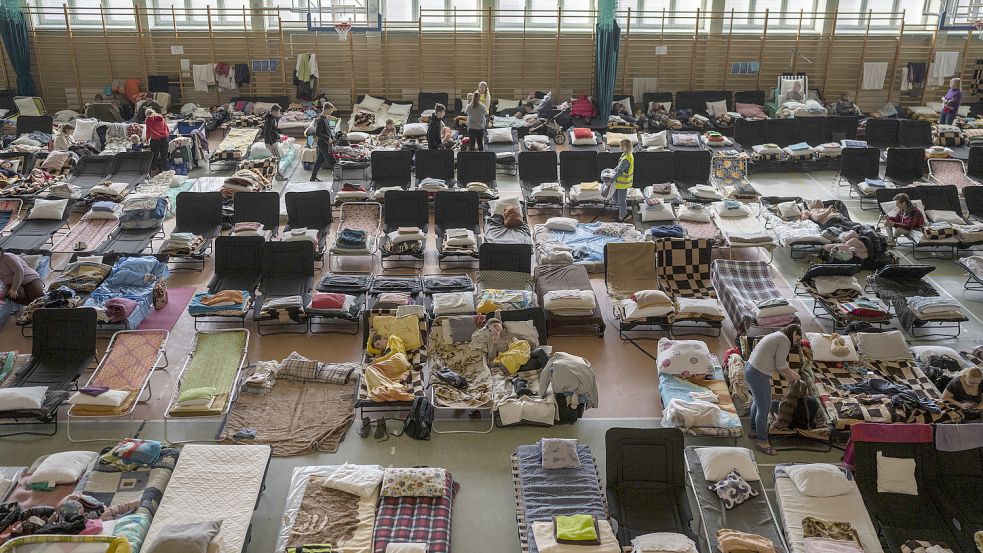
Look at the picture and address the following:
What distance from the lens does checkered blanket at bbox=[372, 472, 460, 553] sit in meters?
7.64

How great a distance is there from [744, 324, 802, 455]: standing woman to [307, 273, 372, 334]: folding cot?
4.92 meters

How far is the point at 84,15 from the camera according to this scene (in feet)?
72.0

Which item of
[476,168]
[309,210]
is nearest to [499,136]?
[476,168]

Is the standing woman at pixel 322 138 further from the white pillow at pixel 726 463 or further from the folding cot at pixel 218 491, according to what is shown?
the white pillow at pixel 726 463

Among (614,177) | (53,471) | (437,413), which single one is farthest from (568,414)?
(614,177)

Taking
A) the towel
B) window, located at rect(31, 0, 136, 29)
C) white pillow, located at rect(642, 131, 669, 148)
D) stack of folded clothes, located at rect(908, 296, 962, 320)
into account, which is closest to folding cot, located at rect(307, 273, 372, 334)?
stack of folded clothes, located at rect(908, 296, 962, 320)

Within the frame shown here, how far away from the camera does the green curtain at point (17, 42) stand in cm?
2094

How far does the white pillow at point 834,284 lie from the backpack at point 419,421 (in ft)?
18.5

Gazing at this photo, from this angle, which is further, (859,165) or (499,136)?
(499,136)

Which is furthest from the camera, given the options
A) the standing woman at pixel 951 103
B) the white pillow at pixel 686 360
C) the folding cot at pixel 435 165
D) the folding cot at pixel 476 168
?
the standing woman at pixel 951 103

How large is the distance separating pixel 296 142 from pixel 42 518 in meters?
13.2

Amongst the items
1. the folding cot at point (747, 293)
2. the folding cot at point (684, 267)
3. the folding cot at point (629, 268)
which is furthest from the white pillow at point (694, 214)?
the folding cot at point (629, 268)

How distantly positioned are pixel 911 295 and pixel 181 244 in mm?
10262

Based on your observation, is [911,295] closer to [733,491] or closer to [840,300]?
[840,300]
